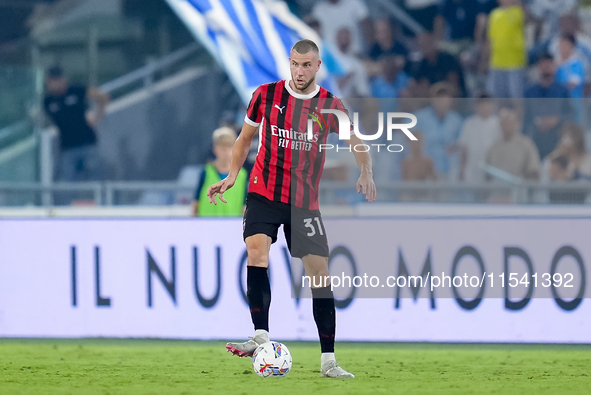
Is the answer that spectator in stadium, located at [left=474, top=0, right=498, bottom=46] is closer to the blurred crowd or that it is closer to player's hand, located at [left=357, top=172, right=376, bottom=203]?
the blurred crowd

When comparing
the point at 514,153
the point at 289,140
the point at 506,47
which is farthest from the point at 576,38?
the point at 289,140

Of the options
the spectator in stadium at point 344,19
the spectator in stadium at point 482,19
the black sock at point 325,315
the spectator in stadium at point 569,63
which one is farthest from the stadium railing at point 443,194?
the spectator in stadium at point 344,19

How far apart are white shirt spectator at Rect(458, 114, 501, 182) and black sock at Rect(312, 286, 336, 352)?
2819 mm

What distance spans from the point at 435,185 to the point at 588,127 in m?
1.40

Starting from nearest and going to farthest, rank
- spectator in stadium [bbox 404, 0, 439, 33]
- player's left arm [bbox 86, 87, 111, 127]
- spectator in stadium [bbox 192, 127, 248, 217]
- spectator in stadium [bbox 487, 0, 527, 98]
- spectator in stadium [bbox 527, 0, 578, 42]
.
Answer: spectator in stadium [bbox 192, 127, 248, 217]
spectator in stadium [bbox 487, 0, 527, 98]
player's left arm [bbox 86, 87, 111, 127]
spectator in stadium [bbox 527, 0, 578, 42]
spectator in stadium [bbox 404, 0, 439, 33]

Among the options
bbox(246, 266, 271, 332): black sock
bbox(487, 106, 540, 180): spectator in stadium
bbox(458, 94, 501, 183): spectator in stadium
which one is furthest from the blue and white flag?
bbox(246, 266, 271, 332): black sock

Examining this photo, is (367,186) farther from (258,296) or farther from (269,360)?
(269,360)

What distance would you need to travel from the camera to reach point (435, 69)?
1016cm

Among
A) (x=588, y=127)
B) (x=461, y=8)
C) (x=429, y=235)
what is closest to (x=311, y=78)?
(x=429, y=235)

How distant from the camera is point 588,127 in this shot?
7770 mm

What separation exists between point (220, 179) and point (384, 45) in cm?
411

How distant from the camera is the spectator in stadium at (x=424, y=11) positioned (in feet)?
37.1

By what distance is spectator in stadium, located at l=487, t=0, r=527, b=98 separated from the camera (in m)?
9.81

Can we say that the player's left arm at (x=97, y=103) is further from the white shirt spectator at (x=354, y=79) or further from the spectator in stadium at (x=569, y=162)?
the spectator in stadium at (x=569, y=162)
